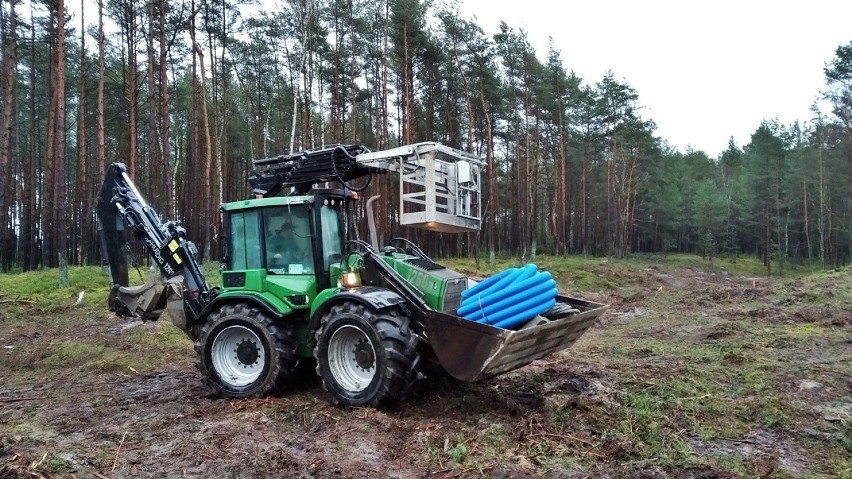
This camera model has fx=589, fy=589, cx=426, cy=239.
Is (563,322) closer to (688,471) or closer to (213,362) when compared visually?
(688,471)

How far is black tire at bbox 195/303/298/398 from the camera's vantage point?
617 cm

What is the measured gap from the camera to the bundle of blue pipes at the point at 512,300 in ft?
17.5

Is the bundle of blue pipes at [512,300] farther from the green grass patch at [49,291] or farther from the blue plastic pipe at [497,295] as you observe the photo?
the green grass patch at [49,291]

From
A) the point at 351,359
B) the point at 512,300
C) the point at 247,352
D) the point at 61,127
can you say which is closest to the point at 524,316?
the point at 512,300

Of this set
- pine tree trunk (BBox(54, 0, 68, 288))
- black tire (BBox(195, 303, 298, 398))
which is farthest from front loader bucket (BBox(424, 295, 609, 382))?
pine tree trunk (BBox(54, 0, 68, 288))

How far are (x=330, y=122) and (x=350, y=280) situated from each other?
86.1 feet

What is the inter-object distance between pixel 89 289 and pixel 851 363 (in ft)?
56.7

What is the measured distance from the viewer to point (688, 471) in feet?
13.6

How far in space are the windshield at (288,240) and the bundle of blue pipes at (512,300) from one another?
1.91 meters

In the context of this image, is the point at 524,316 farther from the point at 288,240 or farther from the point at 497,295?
the point at 288,240

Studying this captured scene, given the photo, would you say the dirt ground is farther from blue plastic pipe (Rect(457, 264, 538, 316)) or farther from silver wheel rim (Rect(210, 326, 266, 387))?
blue plastic pipe (Rect(457, 264, 538, 316))

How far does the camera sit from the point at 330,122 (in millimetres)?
31031

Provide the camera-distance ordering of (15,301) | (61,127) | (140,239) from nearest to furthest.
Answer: (140,239), (15,301), (61,127)

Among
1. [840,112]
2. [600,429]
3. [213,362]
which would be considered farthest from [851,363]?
[840,112]
